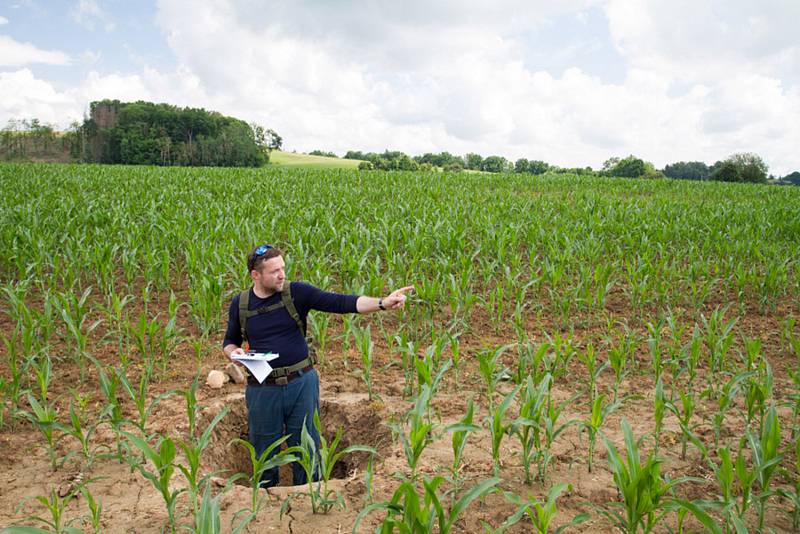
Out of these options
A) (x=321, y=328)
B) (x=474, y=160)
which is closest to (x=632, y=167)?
(x=474, y=160)

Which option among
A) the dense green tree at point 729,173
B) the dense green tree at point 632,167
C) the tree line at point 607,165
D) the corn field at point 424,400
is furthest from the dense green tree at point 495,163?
the corn field at point 424,400

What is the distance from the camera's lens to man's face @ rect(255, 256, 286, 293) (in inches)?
115

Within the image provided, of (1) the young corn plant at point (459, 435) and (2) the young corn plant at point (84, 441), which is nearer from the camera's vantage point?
(1) the young corn plant at point (459, 435)

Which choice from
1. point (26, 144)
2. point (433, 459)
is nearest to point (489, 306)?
point (433, 459)

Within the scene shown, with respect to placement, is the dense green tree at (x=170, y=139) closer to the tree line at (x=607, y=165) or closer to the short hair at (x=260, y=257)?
the tree line at (x=607, y=165)

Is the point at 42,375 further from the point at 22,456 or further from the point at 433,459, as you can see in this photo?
the point at 433,459

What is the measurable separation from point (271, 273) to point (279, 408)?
85cm

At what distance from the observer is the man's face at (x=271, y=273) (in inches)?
115

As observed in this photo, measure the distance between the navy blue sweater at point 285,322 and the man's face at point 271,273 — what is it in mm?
125

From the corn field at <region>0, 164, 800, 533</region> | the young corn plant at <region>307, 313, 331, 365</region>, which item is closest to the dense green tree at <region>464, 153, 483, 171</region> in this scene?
the corn field at <region>0, 164, 800, 533</region>

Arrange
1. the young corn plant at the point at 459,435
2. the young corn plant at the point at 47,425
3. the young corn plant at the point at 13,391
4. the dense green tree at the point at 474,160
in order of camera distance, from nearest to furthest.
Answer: the young corn plant at the point at 459,435 → the young corn plant at the point at 47,425 → the young corn plant at the point at 13,391 → the dense green tree at the point at 474,160

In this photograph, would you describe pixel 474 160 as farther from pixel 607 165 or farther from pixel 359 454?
pixel 359 454

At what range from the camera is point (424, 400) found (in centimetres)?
250

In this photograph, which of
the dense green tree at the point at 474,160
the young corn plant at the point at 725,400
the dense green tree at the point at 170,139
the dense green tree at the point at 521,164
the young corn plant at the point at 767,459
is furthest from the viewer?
the dense green tree at the point at 474,160
